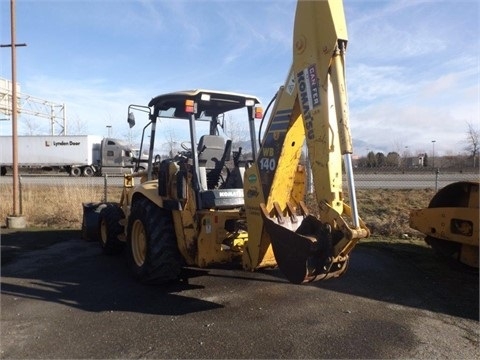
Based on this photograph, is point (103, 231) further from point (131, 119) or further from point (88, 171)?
point (88, 171)

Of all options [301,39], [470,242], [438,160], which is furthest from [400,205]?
[438,160]

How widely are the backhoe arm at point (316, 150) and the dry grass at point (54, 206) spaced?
354 inches

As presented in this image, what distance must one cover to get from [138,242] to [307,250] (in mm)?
3590

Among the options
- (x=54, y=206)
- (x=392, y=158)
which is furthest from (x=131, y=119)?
(x=392, y=158)

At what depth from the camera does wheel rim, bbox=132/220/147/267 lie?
22.6 ft

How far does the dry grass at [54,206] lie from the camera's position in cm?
1284

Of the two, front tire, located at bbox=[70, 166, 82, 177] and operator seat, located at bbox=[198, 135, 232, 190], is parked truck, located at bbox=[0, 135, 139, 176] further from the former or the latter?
operator seat, located at bbox=[198, 135, 232, 190]

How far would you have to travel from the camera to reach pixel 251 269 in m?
5.24

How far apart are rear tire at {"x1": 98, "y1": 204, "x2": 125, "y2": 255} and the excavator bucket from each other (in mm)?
4638

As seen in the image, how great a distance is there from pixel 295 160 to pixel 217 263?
173 centimetres

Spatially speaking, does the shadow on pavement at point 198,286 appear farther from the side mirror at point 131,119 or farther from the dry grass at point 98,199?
the side mirror at point 131,119

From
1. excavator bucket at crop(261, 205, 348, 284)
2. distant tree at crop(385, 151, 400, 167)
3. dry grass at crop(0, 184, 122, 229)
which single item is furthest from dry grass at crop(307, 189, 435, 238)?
distant tree at crop(385, 151, 400, 167)

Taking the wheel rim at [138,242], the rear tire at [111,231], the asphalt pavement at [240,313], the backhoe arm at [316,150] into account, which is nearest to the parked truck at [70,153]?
the rear tire at [111,231]

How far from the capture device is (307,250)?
13.8 ft
